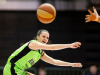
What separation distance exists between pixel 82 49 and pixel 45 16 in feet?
18.9

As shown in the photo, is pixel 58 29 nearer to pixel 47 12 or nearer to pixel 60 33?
pixel 60 33

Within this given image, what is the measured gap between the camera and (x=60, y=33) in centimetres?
1112

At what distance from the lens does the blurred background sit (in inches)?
425

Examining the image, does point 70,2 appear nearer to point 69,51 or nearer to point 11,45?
point 69,51

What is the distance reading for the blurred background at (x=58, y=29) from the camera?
10.8 meters

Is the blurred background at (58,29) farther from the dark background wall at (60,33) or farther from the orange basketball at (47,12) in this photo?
the orange basketball at (47,12)

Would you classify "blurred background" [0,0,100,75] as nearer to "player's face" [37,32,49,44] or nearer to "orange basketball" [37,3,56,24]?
"orange basketball" [37,3,56,24]

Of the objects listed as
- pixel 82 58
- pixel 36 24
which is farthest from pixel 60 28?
pixel 82 58

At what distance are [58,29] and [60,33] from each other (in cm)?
24

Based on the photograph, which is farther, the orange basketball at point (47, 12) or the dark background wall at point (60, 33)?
the dark background wall at point (60, 33)

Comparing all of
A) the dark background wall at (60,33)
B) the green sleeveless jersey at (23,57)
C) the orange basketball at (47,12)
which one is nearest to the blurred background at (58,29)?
the dark background wall at (60,33)

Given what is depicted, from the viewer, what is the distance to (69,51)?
11039 mm

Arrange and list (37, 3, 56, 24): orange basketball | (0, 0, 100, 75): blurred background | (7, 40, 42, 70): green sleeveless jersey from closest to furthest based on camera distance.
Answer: (7, 40, 42, 70): green sleeveless jersey → (37, 3, 56, 24): orange basketball → (0, 0, 100, 75): blurred background

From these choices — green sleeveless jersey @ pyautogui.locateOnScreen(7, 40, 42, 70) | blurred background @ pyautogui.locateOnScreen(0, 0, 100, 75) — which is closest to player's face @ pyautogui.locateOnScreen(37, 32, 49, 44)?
green sleeveless jersey @ pyautogui.locateOnScreen(7, 40, 42, 70)
